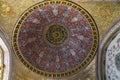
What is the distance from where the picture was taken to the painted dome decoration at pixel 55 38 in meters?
14.2

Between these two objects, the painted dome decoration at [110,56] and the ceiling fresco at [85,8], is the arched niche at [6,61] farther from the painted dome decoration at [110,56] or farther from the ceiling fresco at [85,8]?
the painted dome decoration at [110,56]

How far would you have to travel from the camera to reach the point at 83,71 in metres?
14.6

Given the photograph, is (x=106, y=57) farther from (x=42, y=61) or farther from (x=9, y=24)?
(x=9, y=24)

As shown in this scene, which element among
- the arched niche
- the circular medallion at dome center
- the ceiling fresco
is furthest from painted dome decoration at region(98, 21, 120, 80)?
the arched niche

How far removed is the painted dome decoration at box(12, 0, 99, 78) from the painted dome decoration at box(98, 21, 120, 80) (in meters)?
0.40

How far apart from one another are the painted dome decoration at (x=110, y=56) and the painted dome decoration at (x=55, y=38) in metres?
0.40

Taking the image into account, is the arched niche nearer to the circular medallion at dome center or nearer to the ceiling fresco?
the ceiling fresco

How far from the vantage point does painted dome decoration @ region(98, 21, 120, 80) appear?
45.3ft

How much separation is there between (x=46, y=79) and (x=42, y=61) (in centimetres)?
76

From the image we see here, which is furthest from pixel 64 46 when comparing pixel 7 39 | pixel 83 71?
pixel 7 39

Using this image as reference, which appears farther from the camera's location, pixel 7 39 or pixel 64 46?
pixel 64 46

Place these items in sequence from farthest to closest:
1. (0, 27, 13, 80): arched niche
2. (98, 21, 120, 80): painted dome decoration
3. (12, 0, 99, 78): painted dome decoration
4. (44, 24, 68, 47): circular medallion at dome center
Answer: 1. (44, 24, 68, 47): circular medallion at dome center
2. (12, 0, 99, 78): painted dome decoration
3. (0, 27, 13, 80): arched niche
4. (98, 21, 120, 80): painted dome decoration

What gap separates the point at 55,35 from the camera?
49.1ft

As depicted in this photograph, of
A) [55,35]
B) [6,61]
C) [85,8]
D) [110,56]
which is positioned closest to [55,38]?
[55,35]
